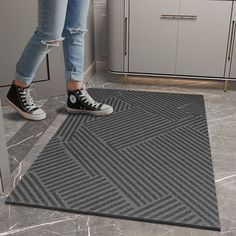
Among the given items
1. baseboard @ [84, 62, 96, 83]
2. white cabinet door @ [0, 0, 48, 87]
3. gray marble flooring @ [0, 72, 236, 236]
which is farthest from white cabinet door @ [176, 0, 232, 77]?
white cabinet door @ [0, 0, 48, 87]

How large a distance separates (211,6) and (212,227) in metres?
1.39

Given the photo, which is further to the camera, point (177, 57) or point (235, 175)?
point (177, 57)

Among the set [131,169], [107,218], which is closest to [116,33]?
[131,169]

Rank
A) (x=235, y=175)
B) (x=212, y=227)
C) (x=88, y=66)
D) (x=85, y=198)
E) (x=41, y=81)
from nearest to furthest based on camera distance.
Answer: (x=212, y=227) < (x=85, y=198) < (x=235, y=175) < (x=41, y=81) < (x=88, y=66)

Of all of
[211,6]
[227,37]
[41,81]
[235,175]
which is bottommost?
[235,175]

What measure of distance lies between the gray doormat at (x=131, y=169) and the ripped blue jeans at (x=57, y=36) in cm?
28

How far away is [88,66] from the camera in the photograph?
2.49m

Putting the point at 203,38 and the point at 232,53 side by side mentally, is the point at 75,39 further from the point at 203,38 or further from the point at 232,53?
the point at 232,53

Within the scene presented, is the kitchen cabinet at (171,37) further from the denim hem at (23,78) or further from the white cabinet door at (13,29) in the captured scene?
the denim hem at (23,78)

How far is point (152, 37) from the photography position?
87.0 inches

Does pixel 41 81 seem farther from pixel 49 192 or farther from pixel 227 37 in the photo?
pixel 227 37

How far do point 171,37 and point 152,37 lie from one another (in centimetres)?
11

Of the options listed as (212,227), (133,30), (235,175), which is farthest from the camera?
(133,30)

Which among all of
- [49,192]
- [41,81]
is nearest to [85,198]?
[49,192]
